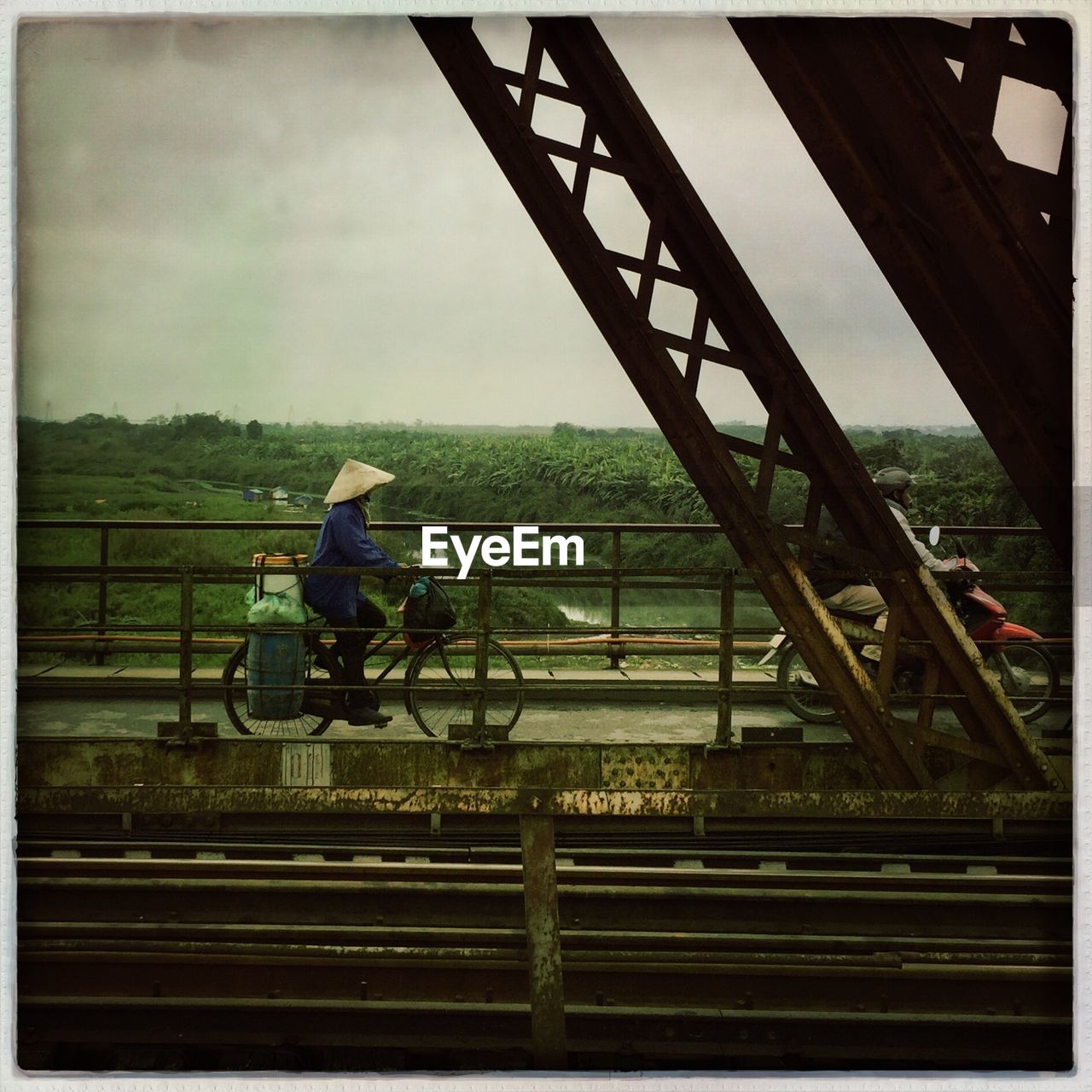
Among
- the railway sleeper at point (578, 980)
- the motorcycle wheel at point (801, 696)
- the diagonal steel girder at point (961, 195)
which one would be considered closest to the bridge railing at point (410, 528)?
the motorcycle wheel at point (801, 696)

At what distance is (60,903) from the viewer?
391 cm

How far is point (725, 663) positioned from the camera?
12.8ft

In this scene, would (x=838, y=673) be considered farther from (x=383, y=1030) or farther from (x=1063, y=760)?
(x=383, y=1030)

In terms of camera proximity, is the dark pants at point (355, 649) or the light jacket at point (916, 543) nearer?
the light jacket at point (916, 543)

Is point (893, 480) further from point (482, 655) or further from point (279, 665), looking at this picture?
point (279, 665)

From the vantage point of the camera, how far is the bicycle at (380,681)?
4539 mm

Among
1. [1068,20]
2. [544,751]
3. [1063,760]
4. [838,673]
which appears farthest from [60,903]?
[1068,20]

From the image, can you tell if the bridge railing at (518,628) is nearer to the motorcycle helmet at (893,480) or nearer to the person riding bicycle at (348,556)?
the person riding bicycle at (348,556)

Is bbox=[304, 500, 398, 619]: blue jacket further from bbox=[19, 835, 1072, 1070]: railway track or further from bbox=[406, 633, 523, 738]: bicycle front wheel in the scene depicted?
bbox=[19, 835, 1072, 1070]: railway track

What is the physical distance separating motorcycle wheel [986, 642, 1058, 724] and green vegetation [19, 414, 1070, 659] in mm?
229

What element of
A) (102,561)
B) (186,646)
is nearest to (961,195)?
(186,646)

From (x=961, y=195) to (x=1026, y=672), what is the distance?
3867 mm

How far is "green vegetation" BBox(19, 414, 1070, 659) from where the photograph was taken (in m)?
5.83

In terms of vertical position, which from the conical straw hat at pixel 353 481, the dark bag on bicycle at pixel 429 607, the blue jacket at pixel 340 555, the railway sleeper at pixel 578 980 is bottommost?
the railway sleeper at pixel 578 980
